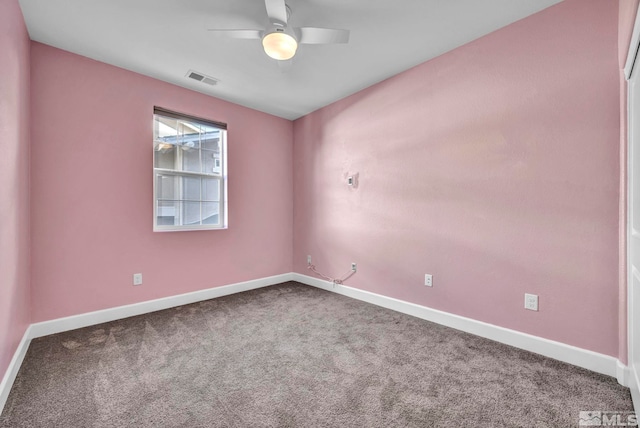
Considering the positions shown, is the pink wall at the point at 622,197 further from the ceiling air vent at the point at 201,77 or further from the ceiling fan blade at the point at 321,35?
the ceiling air vent at the point at 201,77

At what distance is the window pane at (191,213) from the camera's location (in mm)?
3381

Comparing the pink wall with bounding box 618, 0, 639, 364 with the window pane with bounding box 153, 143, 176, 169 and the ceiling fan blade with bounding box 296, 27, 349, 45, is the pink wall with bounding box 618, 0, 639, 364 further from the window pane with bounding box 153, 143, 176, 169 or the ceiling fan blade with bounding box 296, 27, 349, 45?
the window pane with bounding box 153, 143, 176, 169

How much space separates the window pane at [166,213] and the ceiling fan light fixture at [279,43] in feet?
6.94

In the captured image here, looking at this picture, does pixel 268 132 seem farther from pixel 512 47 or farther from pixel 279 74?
pixel 512 47

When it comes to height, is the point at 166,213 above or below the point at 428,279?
above

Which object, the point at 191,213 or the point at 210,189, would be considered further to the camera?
the point at 210,189

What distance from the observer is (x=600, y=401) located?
5.14 feet

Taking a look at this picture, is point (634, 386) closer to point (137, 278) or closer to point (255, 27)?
point (255, 27)

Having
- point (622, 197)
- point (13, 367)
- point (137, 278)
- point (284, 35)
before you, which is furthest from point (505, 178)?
point (13, 367)

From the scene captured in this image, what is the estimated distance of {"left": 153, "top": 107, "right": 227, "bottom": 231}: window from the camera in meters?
3.17

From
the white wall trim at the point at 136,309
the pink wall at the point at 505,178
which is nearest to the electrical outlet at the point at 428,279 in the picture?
the pink wall at the point at 505,178

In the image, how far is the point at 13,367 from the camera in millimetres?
1812

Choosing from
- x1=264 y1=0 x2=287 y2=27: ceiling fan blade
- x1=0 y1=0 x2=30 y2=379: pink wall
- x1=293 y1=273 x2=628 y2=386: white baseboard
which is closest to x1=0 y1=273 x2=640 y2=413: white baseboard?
x1=293 y1=273 x2=628 y2=386: white baseboard

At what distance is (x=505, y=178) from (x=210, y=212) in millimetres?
3247
